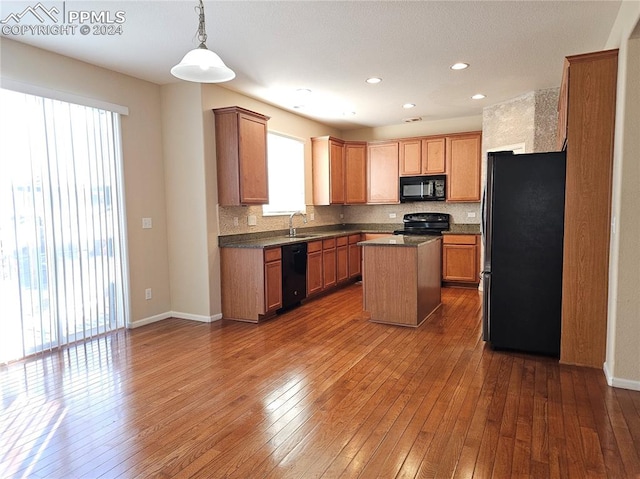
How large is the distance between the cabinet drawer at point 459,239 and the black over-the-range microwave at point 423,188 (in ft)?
2.18

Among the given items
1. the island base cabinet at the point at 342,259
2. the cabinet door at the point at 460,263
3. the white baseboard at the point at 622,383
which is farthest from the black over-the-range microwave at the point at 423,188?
the white baseboard at the point at 622,383

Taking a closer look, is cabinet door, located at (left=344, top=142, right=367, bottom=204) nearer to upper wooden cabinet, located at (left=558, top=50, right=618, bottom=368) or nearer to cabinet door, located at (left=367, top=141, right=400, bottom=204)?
cabinet door, located at (left=367, top=141, right=400, bottom=204)

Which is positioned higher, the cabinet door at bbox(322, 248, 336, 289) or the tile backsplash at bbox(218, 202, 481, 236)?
the tile backsplash at bbox(218, 202, 481, 236)

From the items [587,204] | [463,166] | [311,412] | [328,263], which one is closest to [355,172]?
[463,166]

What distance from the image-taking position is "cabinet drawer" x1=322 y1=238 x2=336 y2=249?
19.7 feet

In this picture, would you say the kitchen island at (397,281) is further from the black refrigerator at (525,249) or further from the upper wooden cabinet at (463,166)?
the upper wooden cabinet at (463,166)

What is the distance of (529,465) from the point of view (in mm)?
2014

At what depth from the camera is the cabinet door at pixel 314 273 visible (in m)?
5.61

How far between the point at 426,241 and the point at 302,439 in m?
3.08

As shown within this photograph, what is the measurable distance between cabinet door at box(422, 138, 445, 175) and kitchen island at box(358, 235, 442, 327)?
235 cm

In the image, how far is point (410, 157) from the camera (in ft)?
22.8

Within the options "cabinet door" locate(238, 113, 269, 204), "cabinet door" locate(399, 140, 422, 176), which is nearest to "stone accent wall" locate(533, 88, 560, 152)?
"cabinet door" locate(399, 140, 422, 176)

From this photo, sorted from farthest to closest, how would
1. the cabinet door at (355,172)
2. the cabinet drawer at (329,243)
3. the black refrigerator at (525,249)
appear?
the cabinet door at (355,172) < the cabinet drawer at (329,243) < the black refrigerator at (525,249)

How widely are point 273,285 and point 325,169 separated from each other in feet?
8.91
